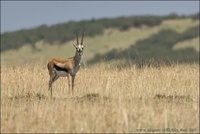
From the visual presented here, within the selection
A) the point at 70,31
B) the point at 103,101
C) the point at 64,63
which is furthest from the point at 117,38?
the point at 103,101

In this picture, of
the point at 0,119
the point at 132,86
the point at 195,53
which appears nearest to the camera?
the point at 0,119

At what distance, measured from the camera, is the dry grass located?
904cm

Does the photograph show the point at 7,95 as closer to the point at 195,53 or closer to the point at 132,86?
the point at 132,86

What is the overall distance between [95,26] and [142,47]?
1194cm

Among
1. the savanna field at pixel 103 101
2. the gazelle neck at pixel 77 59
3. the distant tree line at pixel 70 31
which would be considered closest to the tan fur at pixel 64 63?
the gazelle neck at pixel 77 59

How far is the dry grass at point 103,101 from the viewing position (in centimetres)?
904

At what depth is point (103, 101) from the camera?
39.2ft

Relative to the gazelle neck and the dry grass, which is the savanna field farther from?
the gazelle neck

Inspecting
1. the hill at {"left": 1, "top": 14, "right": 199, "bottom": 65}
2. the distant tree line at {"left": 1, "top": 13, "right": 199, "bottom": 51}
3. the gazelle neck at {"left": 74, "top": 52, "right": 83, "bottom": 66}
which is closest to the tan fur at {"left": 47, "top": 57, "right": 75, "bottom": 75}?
the gazelle neck at {"left": 74, "top": 52, "right": 83, "bottom": 66}

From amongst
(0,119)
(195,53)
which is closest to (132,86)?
(0,119)

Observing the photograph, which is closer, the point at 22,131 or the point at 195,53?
the point at 22,131

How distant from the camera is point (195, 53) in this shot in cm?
6006

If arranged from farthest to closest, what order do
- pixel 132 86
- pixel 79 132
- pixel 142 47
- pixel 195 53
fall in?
pixel 142 47 → pixel 195 53 → pixel 132 86 → pixel 79 132

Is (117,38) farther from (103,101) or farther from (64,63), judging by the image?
(103,101)
